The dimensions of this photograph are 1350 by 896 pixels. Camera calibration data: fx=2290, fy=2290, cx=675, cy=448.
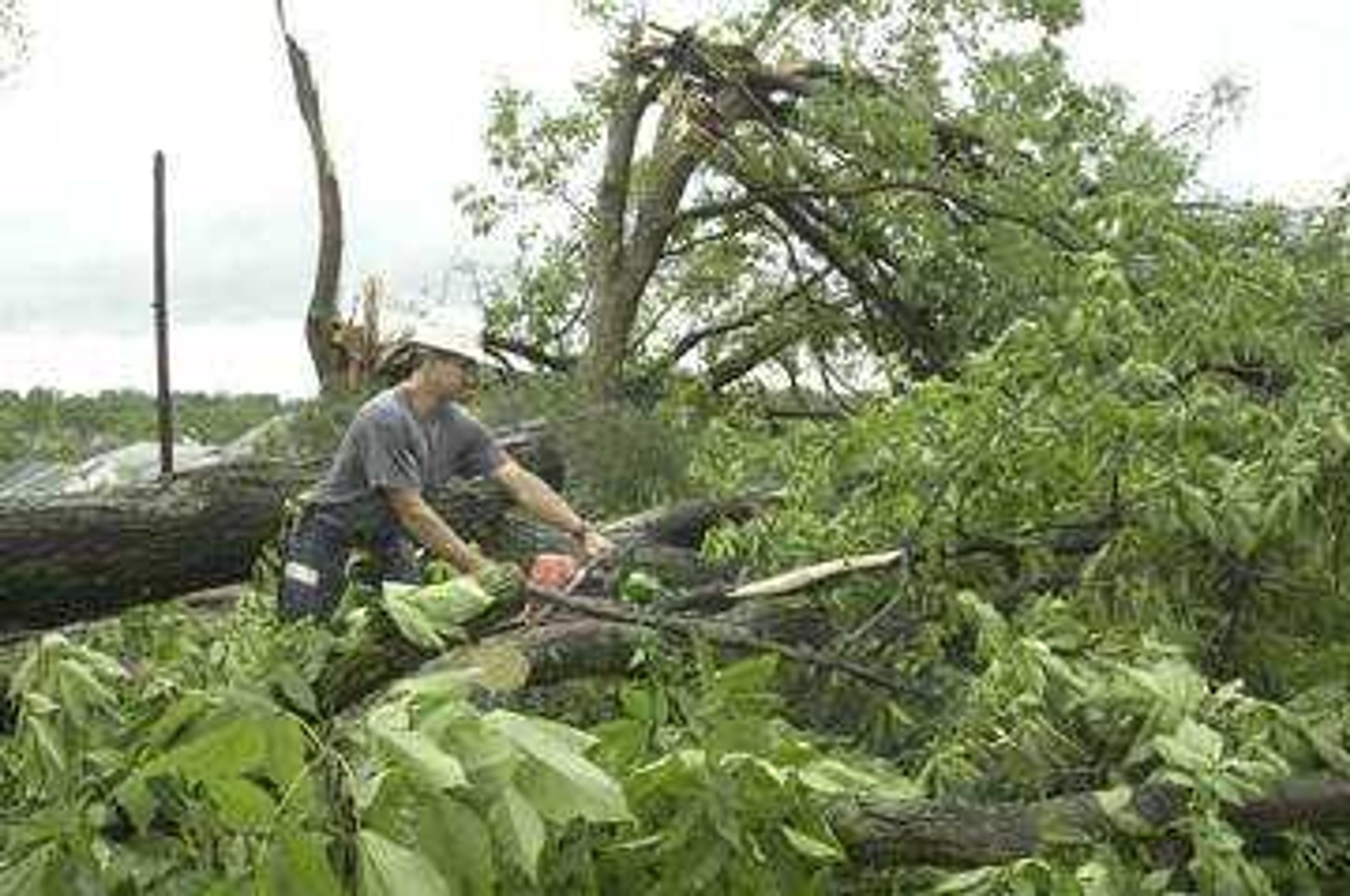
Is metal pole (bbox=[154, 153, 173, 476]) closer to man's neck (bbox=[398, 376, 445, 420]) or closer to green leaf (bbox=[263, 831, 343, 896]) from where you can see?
man's neck (bbox=[398, 376, 445, 420])

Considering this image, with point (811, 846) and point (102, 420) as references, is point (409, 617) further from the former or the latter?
point (102, 420)

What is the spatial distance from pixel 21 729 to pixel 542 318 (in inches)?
547

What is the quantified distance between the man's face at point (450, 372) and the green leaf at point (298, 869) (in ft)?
17.8

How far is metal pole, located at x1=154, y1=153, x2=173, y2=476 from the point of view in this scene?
1541 centimetres

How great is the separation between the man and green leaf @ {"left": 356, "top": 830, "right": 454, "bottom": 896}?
5.06m

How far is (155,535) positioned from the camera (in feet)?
25.4

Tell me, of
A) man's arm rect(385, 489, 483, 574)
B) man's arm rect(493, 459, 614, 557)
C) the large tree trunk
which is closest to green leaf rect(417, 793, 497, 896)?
man's arm rect(493, 459, 614, 557)

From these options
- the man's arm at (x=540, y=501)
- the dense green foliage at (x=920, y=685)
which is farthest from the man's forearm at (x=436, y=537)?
the dense green foliage at (x=920, y=685)

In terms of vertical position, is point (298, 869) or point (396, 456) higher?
point (396, 456)

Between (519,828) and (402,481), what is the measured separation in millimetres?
5231

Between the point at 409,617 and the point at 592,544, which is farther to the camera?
the point at 592,544

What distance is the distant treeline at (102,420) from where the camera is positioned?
888 inches

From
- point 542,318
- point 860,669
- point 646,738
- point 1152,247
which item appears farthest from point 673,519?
point 542,318

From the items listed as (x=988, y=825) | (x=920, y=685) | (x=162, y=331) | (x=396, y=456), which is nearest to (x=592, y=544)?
(x=396, y=456)
